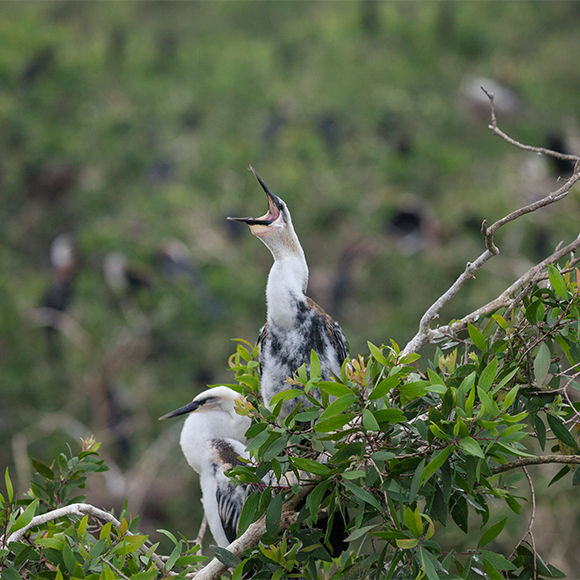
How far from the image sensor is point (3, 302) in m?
6.73

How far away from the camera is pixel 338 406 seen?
Answer: 52.2 inches

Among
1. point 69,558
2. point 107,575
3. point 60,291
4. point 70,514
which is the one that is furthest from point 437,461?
point 60,291

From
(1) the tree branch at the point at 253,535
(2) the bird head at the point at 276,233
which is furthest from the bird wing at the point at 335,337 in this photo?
(1) the tree branch at the point at 253,535

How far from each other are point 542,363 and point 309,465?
0.55 m

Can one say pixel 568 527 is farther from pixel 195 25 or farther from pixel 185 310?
pixel 195 25

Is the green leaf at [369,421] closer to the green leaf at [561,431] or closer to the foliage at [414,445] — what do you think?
the foliage at [414,445]

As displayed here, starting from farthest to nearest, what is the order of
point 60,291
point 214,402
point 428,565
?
1. point 60,291
2. point 214,402
3. point 428,565

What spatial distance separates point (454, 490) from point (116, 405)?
5628 mm

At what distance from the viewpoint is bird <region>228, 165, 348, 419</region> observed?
6.64 ft

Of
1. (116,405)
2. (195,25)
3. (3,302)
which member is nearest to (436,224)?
(116,405)

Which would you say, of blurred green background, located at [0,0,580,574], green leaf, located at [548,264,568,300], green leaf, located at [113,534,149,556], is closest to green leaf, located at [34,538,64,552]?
green leaf, located at [113,534,149,556]

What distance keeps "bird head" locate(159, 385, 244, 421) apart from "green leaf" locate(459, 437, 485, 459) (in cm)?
143

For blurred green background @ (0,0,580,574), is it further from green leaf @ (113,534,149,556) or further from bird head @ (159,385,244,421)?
green leaf @ (113,534,149,556)

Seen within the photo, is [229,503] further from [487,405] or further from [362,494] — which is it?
[487,405]
